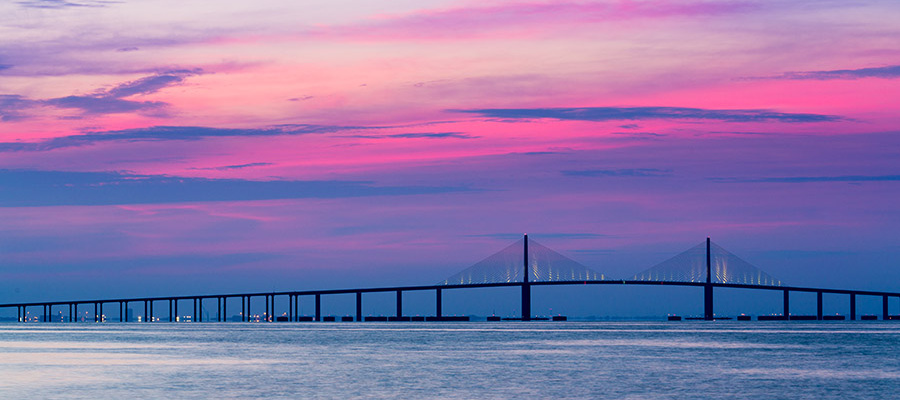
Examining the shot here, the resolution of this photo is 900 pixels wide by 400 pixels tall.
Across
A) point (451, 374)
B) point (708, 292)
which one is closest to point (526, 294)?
point (708, 292)

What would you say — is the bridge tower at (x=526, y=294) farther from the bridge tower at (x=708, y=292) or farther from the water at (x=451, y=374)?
the water at (x=451, y=374)

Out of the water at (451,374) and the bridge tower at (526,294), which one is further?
the bridge tower at (526,294)

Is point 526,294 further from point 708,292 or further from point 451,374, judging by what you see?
point 451,374

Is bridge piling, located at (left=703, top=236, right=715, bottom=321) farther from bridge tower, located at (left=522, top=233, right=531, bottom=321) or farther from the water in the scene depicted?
the water

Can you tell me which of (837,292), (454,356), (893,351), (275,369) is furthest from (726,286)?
(275,369)

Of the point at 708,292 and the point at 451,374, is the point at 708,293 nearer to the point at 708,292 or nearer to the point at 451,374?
the point at 708,292

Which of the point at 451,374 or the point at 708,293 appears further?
the point at 708,293

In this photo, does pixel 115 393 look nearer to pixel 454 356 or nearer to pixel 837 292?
pixel 454 356

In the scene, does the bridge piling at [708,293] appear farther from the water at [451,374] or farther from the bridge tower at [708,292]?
the water at [451,374]

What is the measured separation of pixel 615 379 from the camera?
4053 cm

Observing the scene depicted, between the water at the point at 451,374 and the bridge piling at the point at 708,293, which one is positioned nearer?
the water at the point at 451,374

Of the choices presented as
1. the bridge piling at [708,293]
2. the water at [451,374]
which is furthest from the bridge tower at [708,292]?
the water at [451,374]

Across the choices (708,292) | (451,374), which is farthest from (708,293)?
(451,374)

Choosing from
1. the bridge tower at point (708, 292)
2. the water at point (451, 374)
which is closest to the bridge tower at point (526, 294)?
the bridge tower at point (708, 292)
